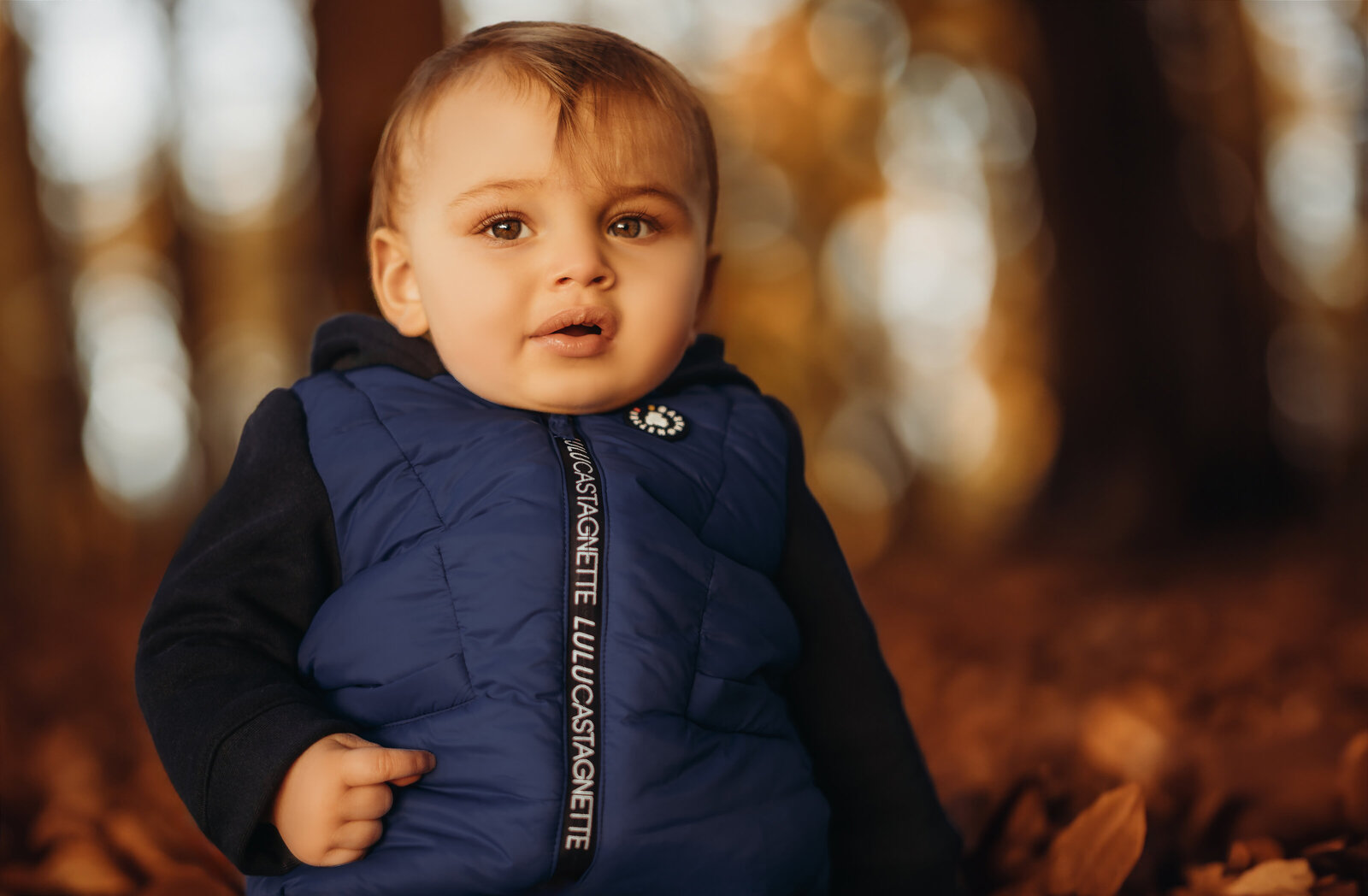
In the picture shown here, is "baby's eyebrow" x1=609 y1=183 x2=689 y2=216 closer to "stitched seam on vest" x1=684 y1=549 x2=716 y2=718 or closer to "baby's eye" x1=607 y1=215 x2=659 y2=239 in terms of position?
"baby's eye" x1=607 y1=215 x2=659 y2=239

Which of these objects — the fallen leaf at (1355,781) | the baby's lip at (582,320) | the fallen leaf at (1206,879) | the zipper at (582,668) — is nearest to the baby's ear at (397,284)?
the baby's lip at (582,320)

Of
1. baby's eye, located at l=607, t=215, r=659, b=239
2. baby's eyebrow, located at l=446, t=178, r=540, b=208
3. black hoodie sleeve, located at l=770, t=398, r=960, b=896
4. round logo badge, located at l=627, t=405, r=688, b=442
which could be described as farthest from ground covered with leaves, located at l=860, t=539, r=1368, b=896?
baby's eyebrow, located at l=446, t=178, r=540, b=208

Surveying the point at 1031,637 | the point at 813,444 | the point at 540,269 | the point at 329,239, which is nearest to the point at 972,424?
the point at 813,444

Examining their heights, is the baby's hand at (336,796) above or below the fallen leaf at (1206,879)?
above

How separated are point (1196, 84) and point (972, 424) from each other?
5.98 feet

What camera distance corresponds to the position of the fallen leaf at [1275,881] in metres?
1.37

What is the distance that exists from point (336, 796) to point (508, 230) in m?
0.60

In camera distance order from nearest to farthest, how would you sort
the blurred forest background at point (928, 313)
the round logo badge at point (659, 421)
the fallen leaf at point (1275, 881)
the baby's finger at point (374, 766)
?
the baby's finger at point (374, 766) < the round logo badge at point (659, 421) < the fallen leaf at point (1275, 881) < the blurred forest background at point (928, 313)

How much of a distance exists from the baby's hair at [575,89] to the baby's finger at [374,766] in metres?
0.63

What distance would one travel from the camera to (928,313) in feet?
17.2

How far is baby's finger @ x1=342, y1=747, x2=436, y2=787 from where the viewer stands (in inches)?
39.1

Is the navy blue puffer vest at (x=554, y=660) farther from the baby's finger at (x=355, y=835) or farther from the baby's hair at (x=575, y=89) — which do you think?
the baby's hair at (x=575, y=89)

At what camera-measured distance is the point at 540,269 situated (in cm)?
115

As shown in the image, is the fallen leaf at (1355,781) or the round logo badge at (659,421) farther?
the fallen leaf at (1355,781)
